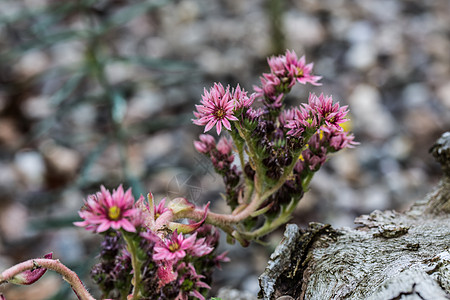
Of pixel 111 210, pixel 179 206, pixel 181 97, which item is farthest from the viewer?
pixel 181 97

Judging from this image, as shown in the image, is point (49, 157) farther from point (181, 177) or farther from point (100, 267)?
point (100, 267)

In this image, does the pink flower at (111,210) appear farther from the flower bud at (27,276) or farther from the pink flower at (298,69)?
the pink flower at (298,69)

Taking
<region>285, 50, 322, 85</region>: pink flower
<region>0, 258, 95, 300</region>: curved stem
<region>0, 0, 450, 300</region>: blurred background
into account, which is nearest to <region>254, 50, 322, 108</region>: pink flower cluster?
<region>285, 50, 322, 85</region>: pink flower

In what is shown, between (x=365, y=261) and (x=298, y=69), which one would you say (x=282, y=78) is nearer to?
(x=298, y=69)

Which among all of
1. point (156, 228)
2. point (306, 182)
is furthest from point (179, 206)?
point (306, 182)

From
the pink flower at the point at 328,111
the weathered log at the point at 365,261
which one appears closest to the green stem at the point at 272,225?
the weathered log at the point at 365,261

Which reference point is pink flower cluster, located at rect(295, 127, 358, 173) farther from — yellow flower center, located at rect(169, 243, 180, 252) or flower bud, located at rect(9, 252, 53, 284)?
flower bud, located at rect(9, 252, 53, 284)
